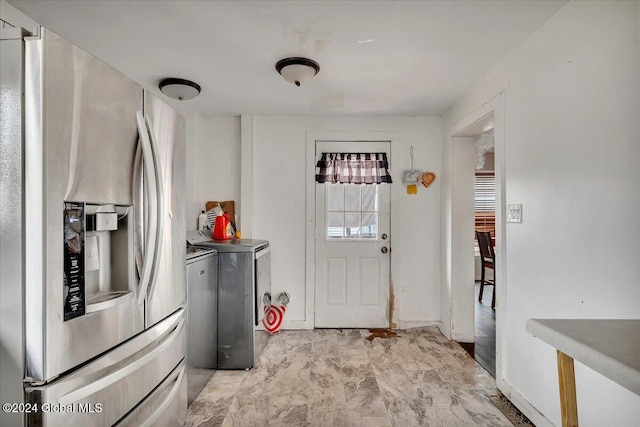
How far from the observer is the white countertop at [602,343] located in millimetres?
651

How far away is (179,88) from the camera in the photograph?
7.98ft

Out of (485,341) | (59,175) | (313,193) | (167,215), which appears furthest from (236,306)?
(485,341)

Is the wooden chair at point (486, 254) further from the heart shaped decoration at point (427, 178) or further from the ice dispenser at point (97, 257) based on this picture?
the ice dispenser at point (97, 257)

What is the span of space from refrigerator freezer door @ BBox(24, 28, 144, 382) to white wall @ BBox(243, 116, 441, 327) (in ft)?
7.14

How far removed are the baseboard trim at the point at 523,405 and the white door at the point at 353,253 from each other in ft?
4.35

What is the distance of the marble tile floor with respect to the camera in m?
1.85

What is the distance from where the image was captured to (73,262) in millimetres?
989

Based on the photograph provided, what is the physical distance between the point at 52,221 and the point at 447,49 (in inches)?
85.0

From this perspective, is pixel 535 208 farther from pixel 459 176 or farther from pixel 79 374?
pixel 79 374

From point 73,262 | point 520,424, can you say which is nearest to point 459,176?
point 520,424

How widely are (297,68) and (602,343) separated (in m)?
2.00

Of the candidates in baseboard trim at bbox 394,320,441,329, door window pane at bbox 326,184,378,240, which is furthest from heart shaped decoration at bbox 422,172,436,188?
baseboard trim at bbox 394,320,441,329

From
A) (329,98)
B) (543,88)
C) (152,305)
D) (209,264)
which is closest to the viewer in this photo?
(152,305)

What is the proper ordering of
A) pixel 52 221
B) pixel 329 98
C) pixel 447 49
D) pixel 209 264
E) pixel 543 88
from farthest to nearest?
pixel 329 98 < pixel 209 264 < pixel 447 49 < pixel 543 88 < pixel 52 221
